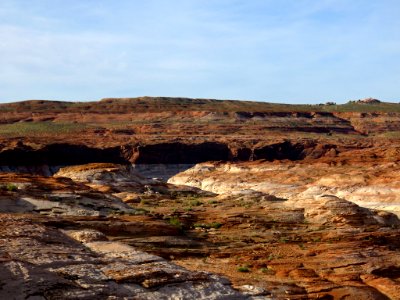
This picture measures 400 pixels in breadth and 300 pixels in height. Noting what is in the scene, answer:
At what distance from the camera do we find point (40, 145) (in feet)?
249

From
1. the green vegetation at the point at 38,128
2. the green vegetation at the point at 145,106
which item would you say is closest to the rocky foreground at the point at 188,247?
the green vegetation at the point at 38,128

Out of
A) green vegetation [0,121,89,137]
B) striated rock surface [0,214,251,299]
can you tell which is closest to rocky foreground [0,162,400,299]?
striated rock surface [0,214,251,299]

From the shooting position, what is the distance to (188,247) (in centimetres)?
2275

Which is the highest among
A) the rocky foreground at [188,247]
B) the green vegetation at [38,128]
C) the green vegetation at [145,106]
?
the green vegetation at [145,106]

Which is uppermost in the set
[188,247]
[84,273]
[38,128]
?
[38,128]

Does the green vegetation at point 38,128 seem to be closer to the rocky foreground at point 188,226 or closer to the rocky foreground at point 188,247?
the rocky foreground at point 188,226

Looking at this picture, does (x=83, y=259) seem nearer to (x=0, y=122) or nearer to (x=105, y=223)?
(x=105, y=223)

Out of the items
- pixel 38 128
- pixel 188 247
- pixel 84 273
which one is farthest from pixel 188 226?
pixel 38 128

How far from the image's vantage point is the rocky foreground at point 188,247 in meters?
14.2

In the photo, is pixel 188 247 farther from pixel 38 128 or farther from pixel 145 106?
pixel 145 106

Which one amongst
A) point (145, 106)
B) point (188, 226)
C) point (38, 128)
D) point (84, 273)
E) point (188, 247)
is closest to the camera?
point (84, 273)

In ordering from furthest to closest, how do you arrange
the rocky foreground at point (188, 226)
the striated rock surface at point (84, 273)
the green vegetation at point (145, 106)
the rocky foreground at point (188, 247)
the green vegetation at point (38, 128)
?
the green vegetation at point (145, 106)
the green vegetation at point (38, 128)
the rocky foreground at point (188, 226)
the rocky foreground at point (188, 247)
the striated rock surface at point (84, 273)

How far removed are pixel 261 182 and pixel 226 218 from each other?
26.5m

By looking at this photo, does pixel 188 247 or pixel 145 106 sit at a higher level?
pixel 145 106
